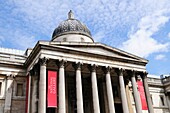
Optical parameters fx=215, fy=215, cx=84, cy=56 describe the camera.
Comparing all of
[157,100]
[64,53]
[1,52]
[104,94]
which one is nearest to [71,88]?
[104,94]

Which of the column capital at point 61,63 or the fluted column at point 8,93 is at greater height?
the column capital at point 61,63

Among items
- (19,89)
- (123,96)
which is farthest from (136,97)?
(19,89)

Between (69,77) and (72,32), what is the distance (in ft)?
25.0

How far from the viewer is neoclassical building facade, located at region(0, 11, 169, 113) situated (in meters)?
22.0

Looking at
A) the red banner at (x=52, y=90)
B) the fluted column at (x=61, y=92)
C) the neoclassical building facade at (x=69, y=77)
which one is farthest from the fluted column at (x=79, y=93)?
the red banner at (x=52, y=90)

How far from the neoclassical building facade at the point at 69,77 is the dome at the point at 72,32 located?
17.9 feet

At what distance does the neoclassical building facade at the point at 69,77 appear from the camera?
22000 mm

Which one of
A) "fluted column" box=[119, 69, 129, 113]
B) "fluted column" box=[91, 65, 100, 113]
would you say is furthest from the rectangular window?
"fluted column" box=[119, 69, 129, 113]

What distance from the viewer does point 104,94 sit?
27953 millimetres

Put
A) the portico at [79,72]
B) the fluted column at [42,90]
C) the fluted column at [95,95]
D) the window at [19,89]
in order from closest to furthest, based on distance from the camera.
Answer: the fluted column at [42,90]
the portico at [79,72]
the fluted column at [95,95]
the window at [19,89]

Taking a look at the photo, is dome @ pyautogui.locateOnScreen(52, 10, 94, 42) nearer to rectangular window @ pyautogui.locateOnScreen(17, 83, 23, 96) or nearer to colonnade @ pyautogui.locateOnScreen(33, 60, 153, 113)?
colonnade @ pyautogui.locateOnScreen(33, 60, 153, 113)

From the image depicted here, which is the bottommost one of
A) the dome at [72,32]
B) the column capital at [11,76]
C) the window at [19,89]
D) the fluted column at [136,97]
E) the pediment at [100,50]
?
the fluted column at [136,97]

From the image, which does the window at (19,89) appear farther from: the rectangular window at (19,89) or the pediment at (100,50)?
the pediment at (100,50)

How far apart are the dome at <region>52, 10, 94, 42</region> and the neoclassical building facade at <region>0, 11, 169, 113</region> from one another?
5452 mm
